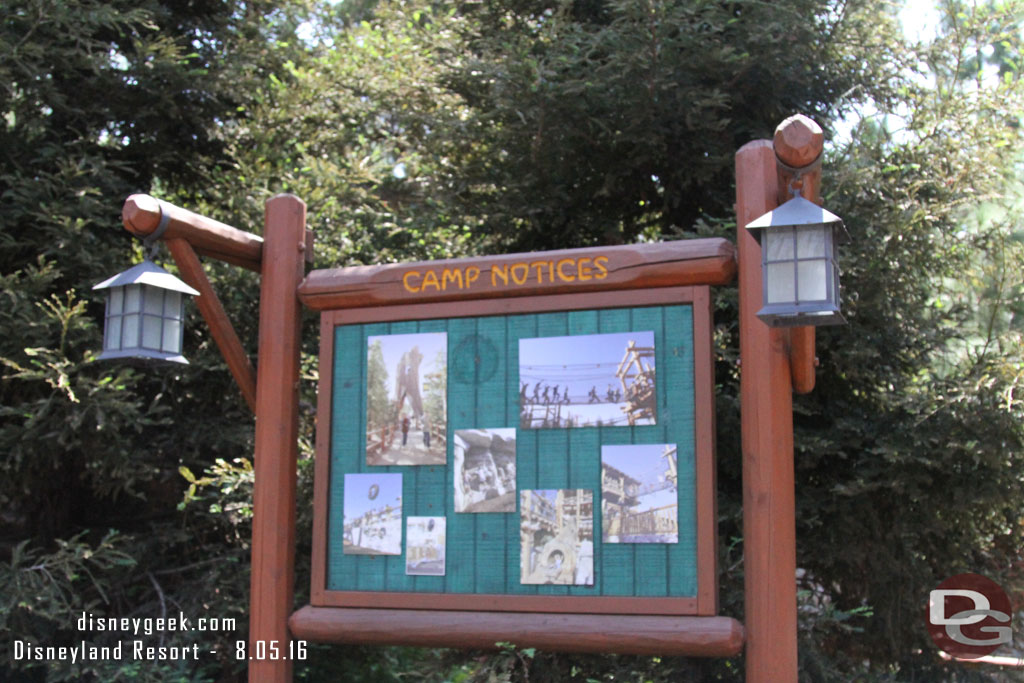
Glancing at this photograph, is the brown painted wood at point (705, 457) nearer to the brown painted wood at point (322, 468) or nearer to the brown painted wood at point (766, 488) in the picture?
the brown painted wood at point (766, 488)

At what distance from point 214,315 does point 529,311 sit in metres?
1.57

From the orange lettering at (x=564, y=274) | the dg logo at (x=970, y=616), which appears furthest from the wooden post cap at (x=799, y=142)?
the dg logo at (x=970, y=616)

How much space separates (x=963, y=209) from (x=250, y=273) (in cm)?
521

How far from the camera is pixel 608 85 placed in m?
6.09

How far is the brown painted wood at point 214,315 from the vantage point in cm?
425

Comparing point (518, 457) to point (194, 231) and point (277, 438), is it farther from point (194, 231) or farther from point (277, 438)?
point (194, 231)

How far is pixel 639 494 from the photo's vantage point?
3686mm

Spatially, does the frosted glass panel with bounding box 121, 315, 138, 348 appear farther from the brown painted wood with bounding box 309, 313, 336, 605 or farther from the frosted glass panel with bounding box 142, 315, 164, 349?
the brown painted wood with bounding box 309, 313, 336, 605

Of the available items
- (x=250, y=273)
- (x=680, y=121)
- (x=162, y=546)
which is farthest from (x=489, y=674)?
(x=680, y=121)

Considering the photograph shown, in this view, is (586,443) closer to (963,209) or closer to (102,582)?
(102,582)

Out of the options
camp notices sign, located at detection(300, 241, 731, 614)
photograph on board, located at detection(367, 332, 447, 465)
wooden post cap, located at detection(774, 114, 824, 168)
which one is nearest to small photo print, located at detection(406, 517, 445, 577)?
camp notices sign, located at detection(300, 241, 731, 614)

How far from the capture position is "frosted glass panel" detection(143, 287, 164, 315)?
4.01 metres

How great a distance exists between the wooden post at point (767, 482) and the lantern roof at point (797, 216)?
1.44 feet

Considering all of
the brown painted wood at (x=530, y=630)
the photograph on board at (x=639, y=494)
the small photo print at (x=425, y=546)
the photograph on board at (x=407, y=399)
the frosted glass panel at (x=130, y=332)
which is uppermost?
the frosted glass panel at (x=130, y=332)
